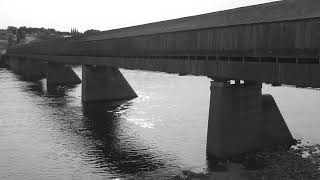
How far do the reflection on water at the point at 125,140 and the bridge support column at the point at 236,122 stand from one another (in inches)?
31.8

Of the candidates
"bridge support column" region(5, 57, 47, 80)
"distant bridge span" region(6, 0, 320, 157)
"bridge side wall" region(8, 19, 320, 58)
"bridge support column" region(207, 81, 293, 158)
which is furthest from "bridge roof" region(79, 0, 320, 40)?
"bridge support column" region(5, 57, 47, 80)

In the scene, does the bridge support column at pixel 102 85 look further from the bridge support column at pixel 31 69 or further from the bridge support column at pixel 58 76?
the bridge support column at pixel 31 69

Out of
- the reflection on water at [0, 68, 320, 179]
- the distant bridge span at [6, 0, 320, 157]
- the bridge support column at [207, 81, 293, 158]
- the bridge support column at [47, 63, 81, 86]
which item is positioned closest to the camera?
the distant bridge span at [6, 0, 320, 157]

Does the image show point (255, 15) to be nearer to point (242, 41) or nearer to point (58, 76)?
point (242, 41)

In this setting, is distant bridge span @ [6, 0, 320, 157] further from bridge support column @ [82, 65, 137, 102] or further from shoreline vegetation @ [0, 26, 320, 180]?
bridge support column @ [82, 65, 137, 102]

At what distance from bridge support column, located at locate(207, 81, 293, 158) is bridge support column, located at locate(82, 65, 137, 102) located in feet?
102

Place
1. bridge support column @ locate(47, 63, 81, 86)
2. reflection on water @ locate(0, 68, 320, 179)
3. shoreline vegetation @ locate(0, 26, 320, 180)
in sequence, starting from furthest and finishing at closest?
bridge support column @ locate(47, 63, 81, 86) < reflection on water @ locate(0, 68, 320, 179) < shoreline vegetation @ locate(0, 26, 320, 180)

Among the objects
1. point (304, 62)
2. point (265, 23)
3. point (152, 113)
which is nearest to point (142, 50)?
point (152, 113)

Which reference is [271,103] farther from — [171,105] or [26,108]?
[26,108]

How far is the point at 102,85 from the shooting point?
55062mm

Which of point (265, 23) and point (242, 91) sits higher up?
point (265, 23)

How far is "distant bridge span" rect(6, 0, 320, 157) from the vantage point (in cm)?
1902

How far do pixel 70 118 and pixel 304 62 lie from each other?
2915 centimetres

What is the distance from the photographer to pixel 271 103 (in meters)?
26.7
